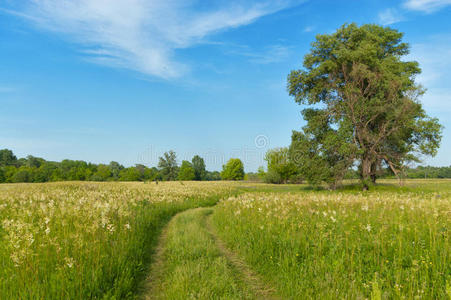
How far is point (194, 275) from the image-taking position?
5109 mm

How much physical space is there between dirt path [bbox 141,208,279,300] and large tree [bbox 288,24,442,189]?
21484mm

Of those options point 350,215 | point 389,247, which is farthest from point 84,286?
point 350,215

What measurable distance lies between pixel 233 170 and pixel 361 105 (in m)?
76.4

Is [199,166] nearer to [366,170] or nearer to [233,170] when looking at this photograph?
[233,170]

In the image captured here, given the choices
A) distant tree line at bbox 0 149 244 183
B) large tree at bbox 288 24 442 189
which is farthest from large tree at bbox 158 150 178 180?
large tree at bbox 288 24 442 189

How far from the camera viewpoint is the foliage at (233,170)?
99188mm

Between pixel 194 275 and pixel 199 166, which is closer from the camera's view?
pixel 194 275

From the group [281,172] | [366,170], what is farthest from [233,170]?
[366,170]

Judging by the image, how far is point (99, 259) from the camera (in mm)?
4902

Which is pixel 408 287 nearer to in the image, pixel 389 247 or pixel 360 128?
pixel 389 247

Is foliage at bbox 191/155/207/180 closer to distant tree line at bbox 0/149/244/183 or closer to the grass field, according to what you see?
distant tree line at bbox 0/149/244/183

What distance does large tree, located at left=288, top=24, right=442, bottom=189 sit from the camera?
80.7ft

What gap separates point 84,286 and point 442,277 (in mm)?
6530

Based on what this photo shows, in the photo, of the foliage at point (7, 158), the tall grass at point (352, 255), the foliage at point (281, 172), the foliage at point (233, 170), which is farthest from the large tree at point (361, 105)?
the foliage at point (7, 158)
